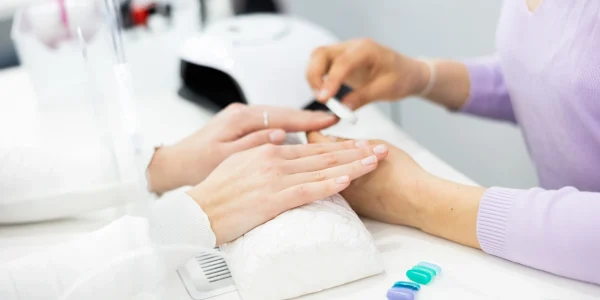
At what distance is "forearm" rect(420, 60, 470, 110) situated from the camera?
1000mm

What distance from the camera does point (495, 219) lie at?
65cm

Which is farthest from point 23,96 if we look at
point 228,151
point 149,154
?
point 228,151

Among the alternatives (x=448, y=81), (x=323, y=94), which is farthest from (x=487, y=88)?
(x=323, y=94)

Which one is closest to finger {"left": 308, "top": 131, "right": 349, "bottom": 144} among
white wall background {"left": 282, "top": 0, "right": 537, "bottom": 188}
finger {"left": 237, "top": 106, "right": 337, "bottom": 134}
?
finger {"left": 237, "top": 106, "right": 337, "bottom": 134}

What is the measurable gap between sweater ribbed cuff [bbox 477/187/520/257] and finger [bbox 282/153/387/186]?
138 mm

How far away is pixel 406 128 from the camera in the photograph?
157 centimetres

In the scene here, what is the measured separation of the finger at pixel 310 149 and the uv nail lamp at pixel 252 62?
0.27m

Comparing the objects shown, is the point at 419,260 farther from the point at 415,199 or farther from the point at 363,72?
the point at 363,72

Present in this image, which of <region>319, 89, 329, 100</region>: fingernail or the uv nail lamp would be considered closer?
<region>319, 89, 329, 100</region>: fingernail

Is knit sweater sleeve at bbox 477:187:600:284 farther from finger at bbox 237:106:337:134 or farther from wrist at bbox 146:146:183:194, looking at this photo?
wrist at bbox 146:146:183:194

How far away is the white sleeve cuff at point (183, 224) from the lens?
0.68m

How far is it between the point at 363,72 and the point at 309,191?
1.14 ft

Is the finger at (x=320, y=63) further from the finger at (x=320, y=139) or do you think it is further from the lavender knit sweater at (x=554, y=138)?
the lavender knit sweater at (x=554, y=138)

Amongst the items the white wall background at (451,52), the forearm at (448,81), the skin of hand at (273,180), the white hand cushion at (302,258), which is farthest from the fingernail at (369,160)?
the white wall background at (451,52)
